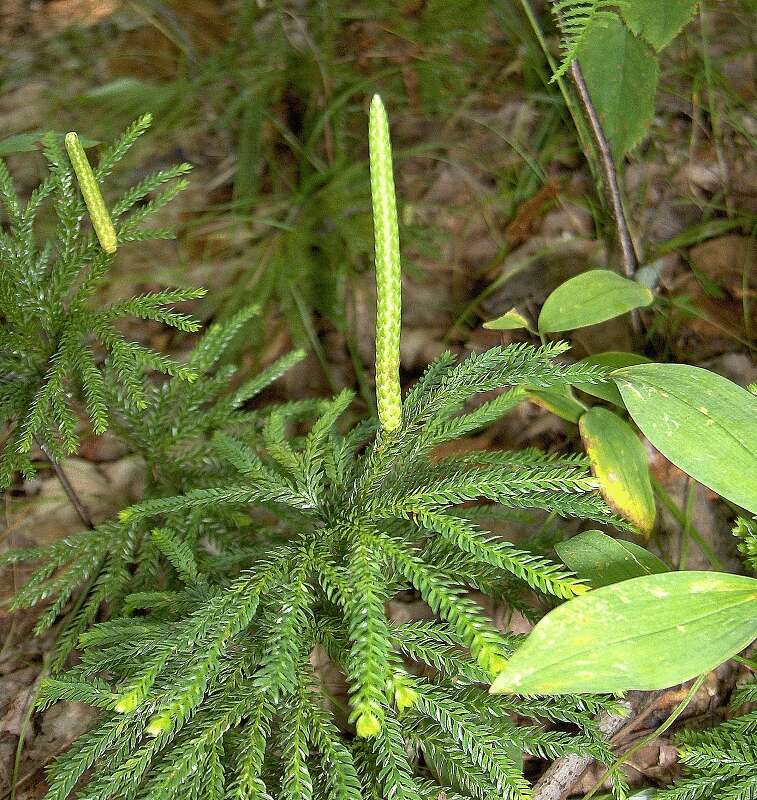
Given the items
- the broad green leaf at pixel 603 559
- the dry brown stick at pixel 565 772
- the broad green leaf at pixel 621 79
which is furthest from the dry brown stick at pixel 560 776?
the broad green leaf at pixel 621 79

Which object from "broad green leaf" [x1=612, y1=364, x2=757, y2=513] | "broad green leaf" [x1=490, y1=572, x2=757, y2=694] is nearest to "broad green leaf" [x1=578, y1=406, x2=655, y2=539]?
"broad green leaf" [x1=612, y1=364, x2=757, y2=513]

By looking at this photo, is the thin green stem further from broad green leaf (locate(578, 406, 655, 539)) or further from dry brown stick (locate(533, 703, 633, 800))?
broad green leaf (locate(578, 406, 655, 539))

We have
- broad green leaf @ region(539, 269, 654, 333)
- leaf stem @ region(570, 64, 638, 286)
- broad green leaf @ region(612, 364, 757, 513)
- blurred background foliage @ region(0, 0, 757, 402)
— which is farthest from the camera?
blurred background foliage @ region(0, 0, 757, 402)

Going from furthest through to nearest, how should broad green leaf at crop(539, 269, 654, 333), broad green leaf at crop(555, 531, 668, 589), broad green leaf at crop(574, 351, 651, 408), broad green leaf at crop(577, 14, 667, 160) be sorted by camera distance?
broad green leaf at crop(577, 14, 667, 160), broad green leaf at crop(539, 269, 654, 333), broad green leaf at crop(574, 351, 651, 408), broad green leaf at crop(555, 531, 668, 589)

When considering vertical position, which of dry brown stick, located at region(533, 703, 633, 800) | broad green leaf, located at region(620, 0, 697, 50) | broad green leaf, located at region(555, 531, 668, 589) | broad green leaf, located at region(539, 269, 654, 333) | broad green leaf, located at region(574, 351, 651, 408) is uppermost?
broad green leaf, located at region(620, 0, 697, 50)

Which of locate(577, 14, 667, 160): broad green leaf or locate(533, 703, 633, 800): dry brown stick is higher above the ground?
locate(577, 14, 667, 160): broad green leaf

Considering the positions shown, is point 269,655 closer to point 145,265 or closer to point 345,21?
point 145,265

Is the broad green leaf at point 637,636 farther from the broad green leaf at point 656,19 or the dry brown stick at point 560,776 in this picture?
the broad green leaf at point 656,19

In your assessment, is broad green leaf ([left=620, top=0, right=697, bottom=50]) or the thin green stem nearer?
the thin green stem
